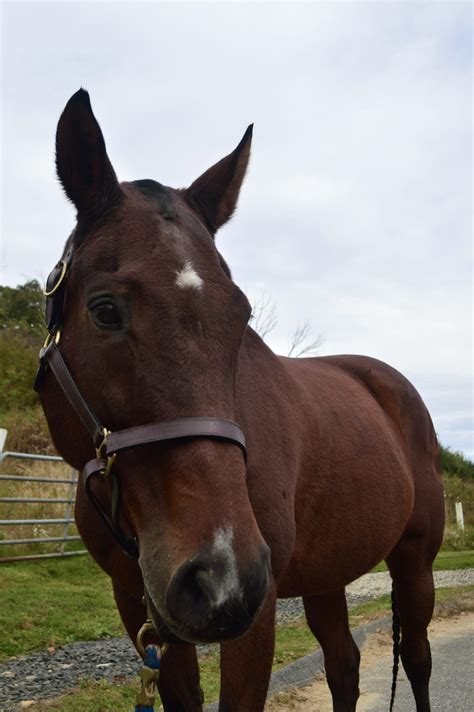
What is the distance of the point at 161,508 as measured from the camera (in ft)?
6.33

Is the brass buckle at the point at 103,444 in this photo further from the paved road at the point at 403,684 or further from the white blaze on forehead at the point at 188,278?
the paved road at the point at 403,684

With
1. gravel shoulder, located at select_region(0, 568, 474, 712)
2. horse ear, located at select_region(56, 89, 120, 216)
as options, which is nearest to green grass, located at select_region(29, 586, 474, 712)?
gravel shoulder, located at select_region(0, 568, 474, 712)

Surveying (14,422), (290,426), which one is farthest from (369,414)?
(14,422)

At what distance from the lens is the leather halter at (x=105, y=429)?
6.30 ft

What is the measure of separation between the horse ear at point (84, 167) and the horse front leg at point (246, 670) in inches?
62.4

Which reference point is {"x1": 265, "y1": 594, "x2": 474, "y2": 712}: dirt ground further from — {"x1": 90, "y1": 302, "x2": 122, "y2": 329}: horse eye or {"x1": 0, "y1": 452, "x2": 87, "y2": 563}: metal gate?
{"x1": 0, "y1": 452, "x2": 87, "y2": 563}: metal gate

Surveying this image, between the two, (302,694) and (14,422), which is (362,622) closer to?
(302,694)

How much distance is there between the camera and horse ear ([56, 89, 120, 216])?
94.7 inches

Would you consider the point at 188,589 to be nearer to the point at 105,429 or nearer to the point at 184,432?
the point at 184,432

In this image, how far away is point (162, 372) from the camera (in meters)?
1.99

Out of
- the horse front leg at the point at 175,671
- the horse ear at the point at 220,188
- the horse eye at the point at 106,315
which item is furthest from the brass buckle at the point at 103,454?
the horse front leg at the point at 175,671

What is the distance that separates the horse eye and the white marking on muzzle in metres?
0.74

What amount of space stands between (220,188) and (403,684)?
517 cm

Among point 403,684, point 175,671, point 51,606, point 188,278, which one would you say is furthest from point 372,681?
point 188,278
